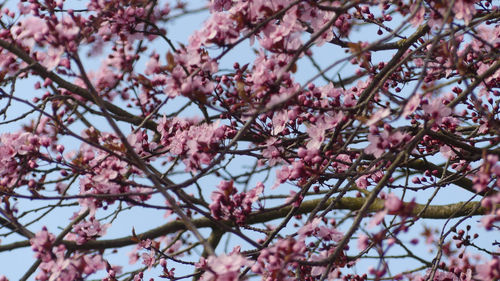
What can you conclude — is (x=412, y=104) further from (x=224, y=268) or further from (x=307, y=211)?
(x=307, y=211)

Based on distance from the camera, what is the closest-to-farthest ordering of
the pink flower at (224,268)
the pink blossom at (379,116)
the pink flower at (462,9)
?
the pink flower at (224,268), the pink blossom at (379,116), the pink flower at (462,9)

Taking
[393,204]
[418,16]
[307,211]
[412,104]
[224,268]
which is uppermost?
[307,211]

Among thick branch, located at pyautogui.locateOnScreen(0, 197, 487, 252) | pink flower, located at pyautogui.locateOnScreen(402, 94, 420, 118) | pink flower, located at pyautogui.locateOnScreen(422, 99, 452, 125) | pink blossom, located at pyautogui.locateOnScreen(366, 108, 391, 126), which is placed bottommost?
pink blossom, located at pyautogui.locateOnScreen(366, 108, 391, 126)

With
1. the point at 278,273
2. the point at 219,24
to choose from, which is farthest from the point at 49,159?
the point at 278,273

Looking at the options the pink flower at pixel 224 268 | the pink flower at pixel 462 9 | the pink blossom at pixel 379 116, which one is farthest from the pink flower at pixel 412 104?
the pink flower at pixel 224 268

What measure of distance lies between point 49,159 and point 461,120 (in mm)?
2847

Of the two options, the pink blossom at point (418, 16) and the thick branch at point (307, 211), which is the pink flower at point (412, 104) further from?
the thick branch at point (307, 211)

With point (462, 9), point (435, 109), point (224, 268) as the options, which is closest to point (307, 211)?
point (435, 109)

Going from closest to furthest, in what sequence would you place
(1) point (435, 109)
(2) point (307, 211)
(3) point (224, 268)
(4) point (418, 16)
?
(3) point (224, 268) < (1) point (435, 109) < (4) point (418, 16) < (2) point (307, 211)

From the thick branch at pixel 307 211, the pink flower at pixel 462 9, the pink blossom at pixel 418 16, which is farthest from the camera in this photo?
the thick branch at pixel 307 211

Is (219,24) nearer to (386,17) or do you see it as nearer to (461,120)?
(386,17)

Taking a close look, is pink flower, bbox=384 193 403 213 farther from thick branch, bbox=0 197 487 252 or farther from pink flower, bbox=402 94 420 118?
thick branch, bbox=0 197 487 252

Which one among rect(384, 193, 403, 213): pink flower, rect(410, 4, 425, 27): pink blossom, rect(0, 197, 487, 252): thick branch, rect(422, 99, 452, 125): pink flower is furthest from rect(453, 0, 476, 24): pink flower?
rect(0, 197, 487, 252): thick branch

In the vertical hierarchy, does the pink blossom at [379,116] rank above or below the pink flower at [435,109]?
below
